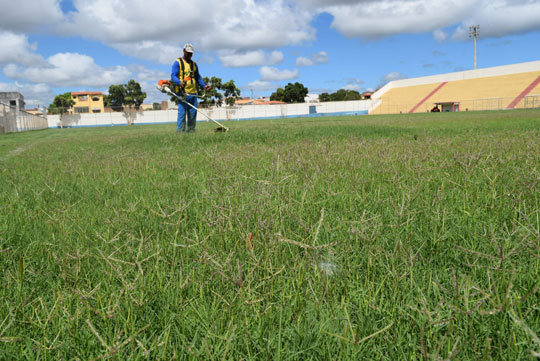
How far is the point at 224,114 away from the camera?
6341cm

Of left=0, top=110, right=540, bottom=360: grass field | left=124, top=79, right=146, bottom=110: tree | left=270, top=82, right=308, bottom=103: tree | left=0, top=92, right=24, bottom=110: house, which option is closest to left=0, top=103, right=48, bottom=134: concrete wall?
left=0, top=110, right=540, bottom=360: grass field

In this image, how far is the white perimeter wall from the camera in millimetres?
60562

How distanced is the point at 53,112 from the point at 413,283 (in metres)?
73.2

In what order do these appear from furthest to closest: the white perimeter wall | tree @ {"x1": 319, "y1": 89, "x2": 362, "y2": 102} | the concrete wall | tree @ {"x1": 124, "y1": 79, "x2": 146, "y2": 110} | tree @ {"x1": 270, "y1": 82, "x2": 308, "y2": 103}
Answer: tree @ {"x1": 319, "y1": 89, "x2": 362, "y2": 102} → tree @ {"x1": 270, "y1": 82, "x2": 308, "y2": 103} → tree @ {"x1": 124, "y1": 79, "x2": 146, "y2": 110} → the white perimeter wall → the concrete wall

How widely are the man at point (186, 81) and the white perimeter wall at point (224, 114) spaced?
46.6m

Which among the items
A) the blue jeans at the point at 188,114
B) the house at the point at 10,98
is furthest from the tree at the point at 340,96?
the blue jeans at the point at 188,114

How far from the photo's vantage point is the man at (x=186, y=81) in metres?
10.0

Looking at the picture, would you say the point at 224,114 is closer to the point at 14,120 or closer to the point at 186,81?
the point at 14,120

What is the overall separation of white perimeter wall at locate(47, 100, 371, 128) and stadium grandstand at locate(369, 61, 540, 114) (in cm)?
578

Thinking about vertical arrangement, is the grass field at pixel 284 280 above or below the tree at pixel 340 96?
below

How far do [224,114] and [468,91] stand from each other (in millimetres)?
38637

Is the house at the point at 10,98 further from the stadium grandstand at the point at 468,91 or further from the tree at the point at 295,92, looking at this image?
the stadium grandstand at the point at 468,91

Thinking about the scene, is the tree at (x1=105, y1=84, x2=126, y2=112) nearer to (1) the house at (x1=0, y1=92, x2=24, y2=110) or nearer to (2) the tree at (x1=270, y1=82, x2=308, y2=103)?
(1) the house at (x1=0, y1=92, x2=24, y2=110)

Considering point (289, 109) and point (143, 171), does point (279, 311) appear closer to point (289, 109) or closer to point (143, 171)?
point (143, 171)
